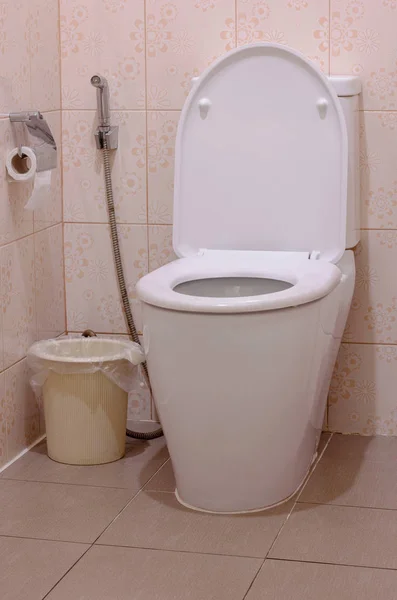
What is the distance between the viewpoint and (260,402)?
68.4 inches

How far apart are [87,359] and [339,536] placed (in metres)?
0.69

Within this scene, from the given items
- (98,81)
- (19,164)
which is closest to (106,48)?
(98,81)

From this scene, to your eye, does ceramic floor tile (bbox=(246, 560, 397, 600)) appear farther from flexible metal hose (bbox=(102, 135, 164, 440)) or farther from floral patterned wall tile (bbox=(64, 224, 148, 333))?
floral patterned wall tile (bbox=(64, 224, 148, 333))

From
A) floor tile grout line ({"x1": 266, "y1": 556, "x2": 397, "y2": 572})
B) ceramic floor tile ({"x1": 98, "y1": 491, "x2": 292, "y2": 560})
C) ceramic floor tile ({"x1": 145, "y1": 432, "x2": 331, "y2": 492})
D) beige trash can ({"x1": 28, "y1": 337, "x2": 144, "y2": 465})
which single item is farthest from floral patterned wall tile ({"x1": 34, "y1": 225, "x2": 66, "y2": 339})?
floor tile grout line ({"x1": 266, "y1": 556, "x2": 397, "y2": 572})

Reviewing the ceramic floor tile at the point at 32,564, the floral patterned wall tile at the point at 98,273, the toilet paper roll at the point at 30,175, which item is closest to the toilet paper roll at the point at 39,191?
the toilet paper roll at the point at 30,175

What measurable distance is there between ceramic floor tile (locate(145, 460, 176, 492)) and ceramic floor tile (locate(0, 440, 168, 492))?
0.02 m

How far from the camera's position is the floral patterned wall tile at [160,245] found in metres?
2.32

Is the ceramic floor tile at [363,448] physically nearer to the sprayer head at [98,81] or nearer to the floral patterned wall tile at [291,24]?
the floral patterned wall tile at [291,24]

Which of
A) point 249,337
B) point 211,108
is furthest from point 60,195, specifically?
point 249,337

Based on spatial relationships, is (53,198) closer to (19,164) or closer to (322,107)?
(19,164)

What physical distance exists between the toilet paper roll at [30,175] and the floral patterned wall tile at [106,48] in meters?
0.34

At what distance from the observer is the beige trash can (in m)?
2.07

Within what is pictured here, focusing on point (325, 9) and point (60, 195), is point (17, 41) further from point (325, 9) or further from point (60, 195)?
point (325, 9)

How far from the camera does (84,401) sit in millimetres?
2082
